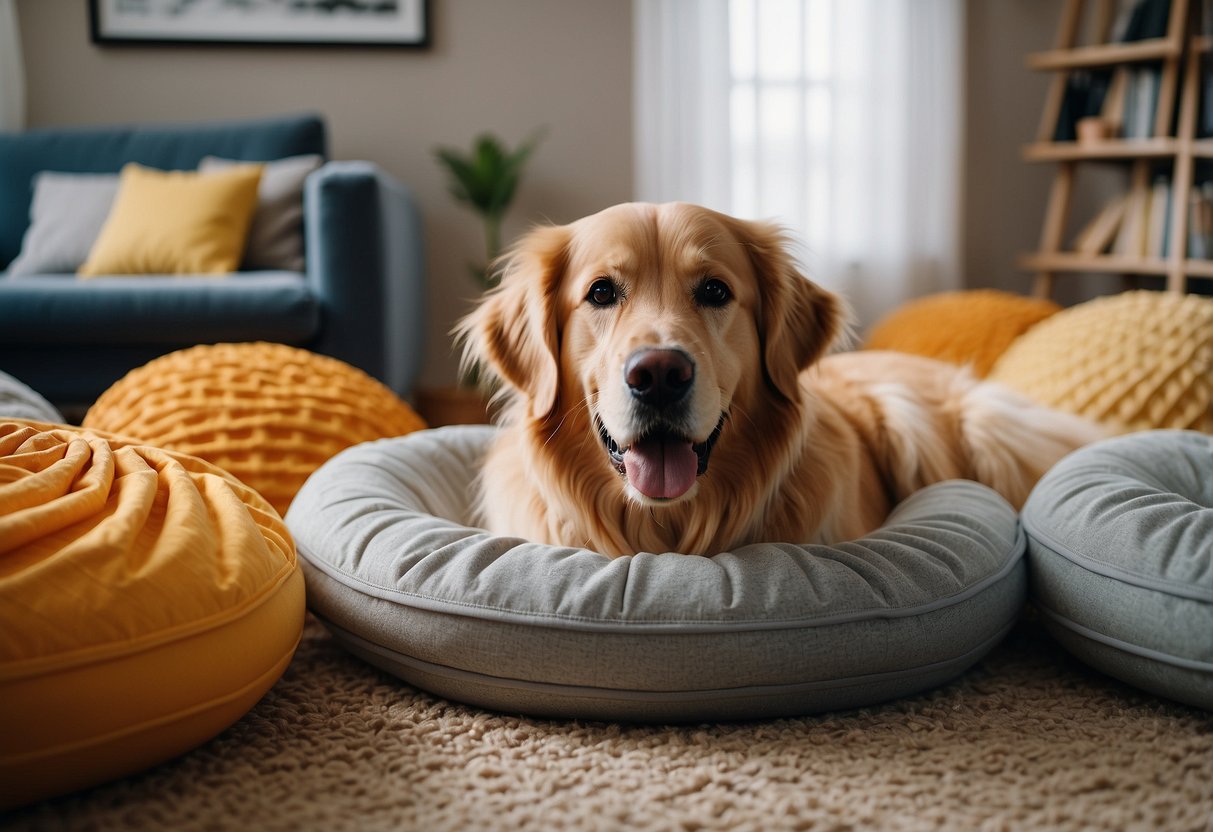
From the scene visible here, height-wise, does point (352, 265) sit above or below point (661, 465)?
above

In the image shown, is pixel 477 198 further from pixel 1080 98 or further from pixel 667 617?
pixel 667 617

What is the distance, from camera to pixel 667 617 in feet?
4.42

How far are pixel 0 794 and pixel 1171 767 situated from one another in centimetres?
142

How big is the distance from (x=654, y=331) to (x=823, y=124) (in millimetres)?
3931

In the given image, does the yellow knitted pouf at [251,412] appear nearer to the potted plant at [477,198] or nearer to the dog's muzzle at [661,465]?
the dog's muzzle at [661,465]

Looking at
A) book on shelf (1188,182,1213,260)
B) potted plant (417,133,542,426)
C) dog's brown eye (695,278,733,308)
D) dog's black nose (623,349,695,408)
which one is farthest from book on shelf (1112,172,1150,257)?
dog's black nose (623,349,695,408)

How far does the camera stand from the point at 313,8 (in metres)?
4.78

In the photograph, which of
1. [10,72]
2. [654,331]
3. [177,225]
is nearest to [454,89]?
[177,225]

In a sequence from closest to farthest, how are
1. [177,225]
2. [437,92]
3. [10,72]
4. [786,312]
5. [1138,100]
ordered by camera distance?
Result: [786,312]
[177,225]
[1138,100]
[10,72]
[437,92]

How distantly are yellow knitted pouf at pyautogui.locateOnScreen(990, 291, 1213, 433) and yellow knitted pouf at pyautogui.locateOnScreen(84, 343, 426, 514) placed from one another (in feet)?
5.48

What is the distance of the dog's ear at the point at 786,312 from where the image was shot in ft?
5.59

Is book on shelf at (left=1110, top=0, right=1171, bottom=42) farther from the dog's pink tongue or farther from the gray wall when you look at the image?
the dog's pink tongue

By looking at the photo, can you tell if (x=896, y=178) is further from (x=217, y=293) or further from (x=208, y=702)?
(x=208, y=702)

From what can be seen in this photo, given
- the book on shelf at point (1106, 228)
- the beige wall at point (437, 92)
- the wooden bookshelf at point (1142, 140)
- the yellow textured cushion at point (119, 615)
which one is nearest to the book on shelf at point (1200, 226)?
the wooden bookshelf at point (1142, 140)
